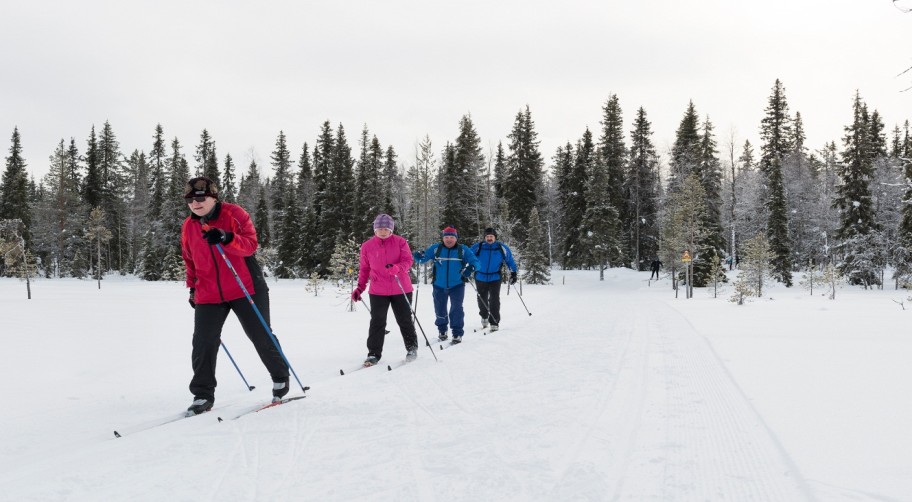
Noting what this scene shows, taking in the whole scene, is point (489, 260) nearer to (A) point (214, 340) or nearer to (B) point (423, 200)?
(A) point (214, 340)

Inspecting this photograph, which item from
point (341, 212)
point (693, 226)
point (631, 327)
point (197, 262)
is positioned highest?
point (341, 212)

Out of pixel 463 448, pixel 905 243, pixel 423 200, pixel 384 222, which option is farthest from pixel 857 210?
pixel 463 448

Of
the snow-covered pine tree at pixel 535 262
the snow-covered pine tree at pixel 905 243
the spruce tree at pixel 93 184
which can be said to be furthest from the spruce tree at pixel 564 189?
the spruce tree at pixel 93 184

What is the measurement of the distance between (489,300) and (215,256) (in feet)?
21.0

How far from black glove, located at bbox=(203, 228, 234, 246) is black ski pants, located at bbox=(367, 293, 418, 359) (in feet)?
8.63

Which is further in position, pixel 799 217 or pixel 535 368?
pixel 799 217

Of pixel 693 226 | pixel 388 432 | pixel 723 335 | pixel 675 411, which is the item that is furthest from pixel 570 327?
pixel 693 226

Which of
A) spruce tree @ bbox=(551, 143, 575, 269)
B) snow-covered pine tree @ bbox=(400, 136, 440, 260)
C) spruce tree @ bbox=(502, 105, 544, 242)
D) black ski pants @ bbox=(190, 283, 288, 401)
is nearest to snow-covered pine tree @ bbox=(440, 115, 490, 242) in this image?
snow-covered pine tree @ bbox=(400, 136, 440, 260)

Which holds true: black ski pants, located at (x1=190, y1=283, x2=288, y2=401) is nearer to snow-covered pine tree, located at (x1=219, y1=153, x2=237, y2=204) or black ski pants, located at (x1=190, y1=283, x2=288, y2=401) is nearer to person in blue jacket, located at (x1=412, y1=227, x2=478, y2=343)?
person in blue jacket, located at (x1=412, y1=227, x2=478, y2=343)

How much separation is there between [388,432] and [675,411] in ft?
7.88

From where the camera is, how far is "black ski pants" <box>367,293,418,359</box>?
636cm

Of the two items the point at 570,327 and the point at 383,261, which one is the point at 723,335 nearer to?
the point at 570,327

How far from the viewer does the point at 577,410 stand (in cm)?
417

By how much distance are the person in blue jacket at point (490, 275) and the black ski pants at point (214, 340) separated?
581 cm
